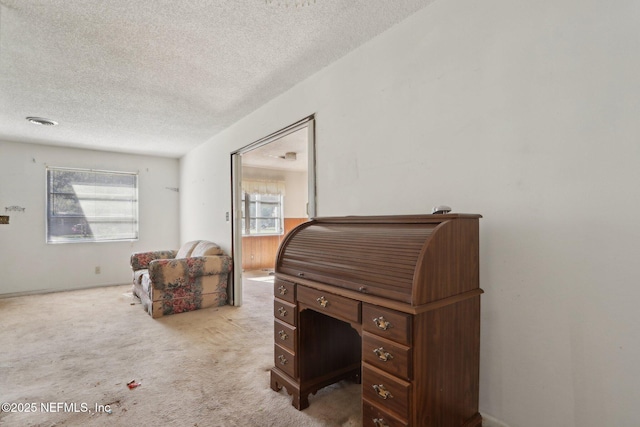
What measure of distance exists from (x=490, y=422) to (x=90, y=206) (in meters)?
6.15

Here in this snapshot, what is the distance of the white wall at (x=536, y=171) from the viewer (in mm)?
1237

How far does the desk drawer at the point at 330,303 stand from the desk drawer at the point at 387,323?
62 millimetres

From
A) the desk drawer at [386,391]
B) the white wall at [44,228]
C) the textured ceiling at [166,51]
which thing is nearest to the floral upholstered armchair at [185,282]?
the white wall at [44,228]

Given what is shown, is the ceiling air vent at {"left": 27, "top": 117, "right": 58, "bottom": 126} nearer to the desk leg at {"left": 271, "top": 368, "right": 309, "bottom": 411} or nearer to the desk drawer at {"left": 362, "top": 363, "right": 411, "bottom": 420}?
the desk leg at {"left": 271, "top": 368, "right": 309, "bottom": 411}

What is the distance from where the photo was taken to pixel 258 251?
723 cm

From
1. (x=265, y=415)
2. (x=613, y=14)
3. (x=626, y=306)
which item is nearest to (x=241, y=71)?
(x=613, y=14)

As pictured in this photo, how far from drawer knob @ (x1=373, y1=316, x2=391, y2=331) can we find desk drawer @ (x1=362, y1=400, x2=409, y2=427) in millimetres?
371

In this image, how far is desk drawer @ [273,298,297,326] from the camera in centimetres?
192

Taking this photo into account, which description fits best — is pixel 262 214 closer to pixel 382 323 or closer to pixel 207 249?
pixel 207 249

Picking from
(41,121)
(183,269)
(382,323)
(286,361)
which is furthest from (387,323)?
(41,121)

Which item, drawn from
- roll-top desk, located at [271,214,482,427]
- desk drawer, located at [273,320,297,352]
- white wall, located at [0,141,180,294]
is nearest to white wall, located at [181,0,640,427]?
roll-top desk, located at [271,214,482,427]

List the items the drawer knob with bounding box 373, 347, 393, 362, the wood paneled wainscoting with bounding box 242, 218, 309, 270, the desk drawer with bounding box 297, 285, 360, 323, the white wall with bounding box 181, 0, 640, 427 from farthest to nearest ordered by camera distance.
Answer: the wood paneled wainscoting with bounding box 242, 218, 309, 270, the desk drawer with bounding box 297, 285, 360, 323, the drawer knob with bounding box 373, 347, 393, 362, the white wall with bounding box 181, 0, 640, 427

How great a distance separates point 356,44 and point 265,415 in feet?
8.15

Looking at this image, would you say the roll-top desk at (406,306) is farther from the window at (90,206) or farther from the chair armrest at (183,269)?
the window at (90,206)
